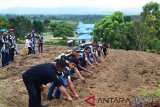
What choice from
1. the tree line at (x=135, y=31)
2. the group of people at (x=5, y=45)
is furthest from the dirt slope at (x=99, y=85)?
the tree line at (x=135, y=31)

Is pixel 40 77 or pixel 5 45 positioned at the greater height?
pixel 40 77

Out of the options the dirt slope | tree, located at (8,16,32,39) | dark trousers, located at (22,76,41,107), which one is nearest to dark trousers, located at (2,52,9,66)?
the dirt slope

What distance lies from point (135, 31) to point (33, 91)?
122ft

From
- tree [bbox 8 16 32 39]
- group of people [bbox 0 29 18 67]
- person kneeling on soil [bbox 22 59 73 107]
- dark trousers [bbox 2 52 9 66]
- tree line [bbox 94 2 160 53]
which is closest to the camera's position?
person kneeling on soil [bbox 22 59 73 107]

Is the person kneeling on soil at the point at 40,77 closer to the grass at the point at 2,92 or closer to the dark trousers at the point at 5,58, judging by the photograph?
the grass at the point at 2,92

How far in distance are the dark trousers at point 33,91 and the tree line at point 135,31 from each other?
110ft

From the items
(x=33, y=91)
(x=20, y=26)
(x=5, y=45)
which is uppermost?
(x=33, y=91)

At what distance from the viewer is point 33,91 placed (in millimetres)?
8719

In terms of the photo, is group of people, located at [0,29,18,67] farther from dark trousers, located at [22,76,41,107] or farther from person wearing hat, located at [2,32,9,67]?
dark trousers, located at [22,76,41,107]

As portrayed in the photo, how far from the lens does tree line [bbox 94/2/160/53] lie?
146 ft

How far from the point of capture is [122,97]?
11570 millimetres

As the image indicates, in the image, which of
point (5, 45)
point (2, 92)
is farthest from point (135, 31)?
point (2, 92)

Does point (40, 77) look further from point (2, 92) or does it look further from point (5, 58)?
point (5, 58)

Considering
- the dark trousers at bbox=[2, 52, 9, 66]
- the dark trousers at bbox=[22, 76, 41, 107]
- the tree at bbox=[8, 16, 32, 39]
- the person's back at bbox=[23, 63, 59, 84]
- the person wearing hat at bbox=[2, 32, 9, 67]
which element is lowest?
the tree at bbox=[8, 16, 32, 39]
